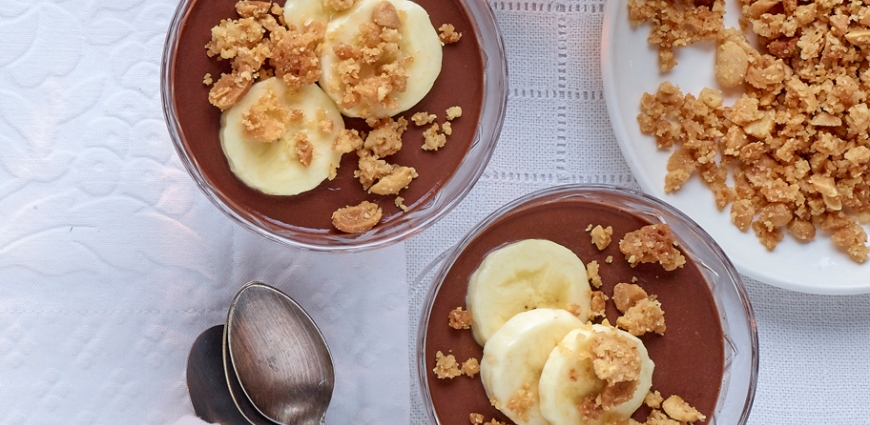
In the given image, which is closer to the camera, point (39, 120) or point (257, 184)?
point (257, 184)

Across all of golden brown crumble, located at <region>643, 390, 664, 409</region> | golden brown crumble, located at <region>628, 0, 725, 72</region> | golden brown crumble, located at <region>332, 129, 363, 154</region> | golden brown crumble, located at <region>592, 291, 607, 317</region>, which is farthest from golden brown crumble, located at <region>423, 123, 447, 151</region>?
golden brown crumble, located at <region>643, 390, 664, 409</region>

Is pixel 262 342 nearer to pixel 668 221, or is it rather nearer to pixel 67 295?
pixel 67 295

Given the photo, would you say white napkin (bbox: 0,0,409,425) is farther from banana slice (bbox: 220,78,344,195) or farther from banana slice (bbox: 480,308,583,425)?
banana slice (bbox: 480,308,583,425)

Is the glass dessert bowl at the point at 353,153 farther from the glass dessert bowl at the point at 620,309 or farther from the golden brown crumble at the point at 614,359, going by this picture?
the golden brown crumble at the point at 614,359

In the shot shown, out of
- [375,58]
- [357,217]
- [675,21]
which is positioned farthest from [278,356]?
[675,21]

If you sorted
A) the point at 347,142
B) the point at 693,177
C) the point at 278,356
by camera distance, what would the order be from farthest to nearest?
1. the point at 693,177
2. the point at 278,356
3. the point at 347,142

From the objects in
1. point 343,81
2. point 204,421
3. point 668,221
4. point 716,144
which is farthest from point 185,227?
point 716,144

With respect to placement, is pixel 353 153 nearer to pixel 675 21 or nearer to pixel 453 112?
pixel 453 112
